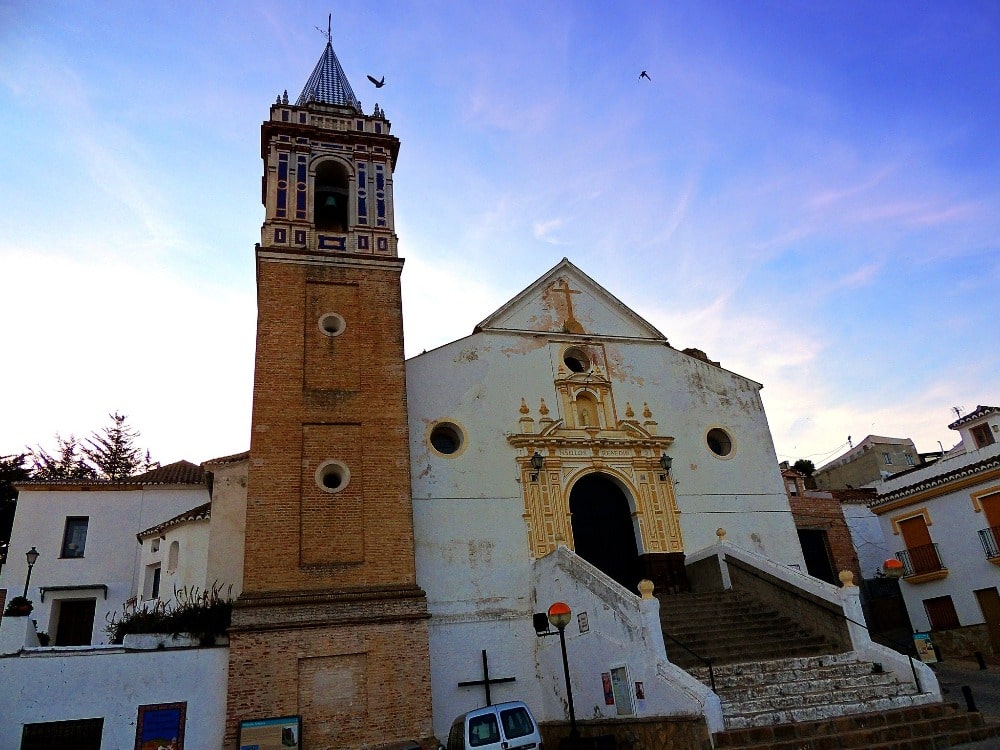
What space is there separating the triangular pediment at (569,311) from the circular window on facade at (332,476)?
5771 millimetres

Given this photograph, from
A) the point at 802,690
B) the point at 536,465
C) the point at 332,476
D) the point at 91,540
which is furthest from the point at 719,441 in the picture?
the point at 91,540

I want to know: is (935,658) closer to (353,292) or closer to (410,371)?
(410,371)

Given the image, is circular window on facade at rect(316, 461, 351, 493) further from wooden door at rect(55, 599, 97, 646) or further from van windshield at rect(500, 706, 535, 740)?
wooden door at rect(55, 599, 97, 646)

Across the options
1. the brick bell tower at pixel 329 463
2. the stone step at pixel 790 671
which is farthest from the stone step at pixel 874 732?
the brick bell tower at pixel 329 463

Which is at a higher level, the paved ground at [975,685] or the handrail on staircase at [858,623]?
the handrail on staircase at [858,623]

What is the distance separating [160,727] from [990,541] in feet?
63.0

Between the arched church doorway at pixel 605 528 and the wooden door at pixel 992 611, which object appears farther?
the wooden door at pixel 992 611

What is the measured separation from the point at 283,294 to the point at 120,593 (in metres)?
13.4

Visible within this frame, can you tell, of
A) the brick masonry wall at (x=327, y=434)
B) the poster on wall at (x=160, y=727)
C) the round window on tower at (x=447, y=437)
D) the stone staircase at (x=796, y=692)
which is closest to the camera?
the stone staircase at (x=796, y=692)

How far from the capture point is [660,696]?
37.2ft

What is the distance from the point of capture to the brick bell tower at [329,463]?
13078mm

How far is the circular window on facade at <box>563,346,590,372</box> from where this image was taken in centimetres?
1934

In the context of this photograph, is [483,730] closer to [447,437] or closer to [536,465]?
[536,465]

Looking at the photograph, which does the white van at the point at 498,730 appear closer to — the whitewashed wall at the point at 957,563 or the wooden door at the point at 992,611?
the wooden door at the point at 992,611
